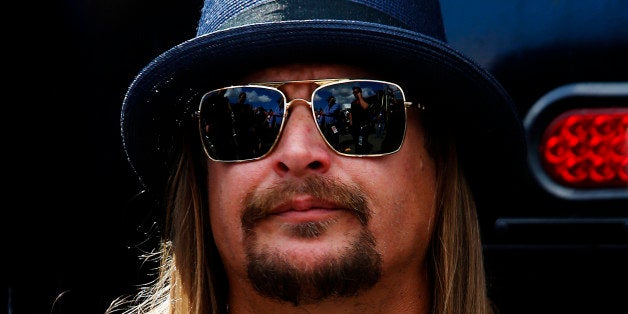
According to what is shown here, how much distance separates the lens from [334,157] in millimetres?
2115

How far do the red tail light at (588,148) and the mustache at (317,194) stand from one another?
559 millimetres

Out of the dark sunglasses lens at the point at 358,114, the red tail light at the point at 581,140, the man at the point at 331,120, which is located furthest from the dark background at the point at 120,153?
the man at the point at 331,120

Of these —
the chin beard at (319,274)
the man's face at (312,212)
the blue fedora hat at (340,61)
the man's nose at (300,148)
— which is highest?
the blue fedora hat at (340,61)

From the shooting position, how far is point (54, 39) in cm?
257

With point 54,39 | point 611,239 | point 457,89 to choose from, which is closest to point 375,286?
point 457,89

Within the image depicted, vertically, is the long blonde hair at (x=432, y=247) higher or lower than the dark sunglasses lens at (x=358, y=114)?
lower

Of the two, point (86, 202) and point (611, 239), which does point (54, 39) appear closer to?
point (86, 202)

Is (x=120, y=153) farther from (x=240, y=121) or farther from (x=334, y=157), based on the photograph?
(x=334, y=157)

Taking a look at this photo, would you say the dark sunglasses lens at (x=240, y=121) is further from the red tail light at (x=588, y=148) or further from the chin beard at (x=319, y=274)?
the red tail light at (x=588, y=148)

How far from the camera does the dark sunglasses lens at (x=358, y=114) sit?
6.89 feet

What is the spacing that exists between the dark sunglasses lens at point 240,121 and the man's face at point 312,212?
0.10 ft

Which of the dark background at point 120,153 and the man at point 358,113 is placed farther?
the dark background at point 120,153

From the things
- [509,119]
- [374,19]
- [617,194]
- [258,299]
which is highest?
[374,19]

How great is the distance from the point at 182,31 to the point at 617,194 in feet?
4.37
